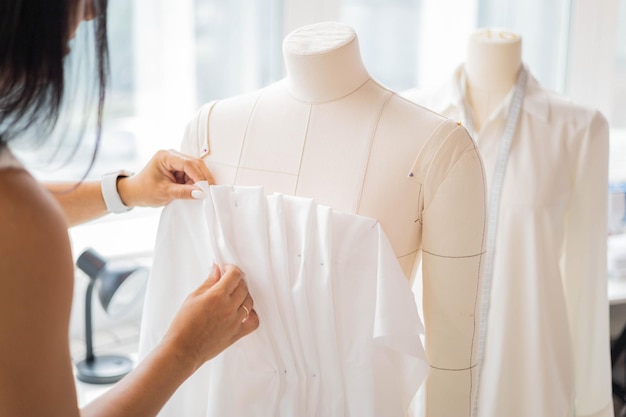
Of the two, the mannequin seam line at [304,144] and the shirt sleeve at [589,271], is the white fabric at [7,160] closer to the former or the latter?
the mannequin seam line at [304,144]

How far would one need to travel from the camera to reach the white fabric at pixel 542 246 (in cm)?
181

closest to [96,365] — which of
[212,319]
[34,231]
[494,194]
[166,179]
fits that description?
[166,179]

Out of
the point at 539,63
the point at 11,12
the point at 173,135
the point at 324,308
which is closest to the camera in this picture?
the point at 11,12

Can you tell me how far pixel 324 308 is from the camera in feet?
3.77

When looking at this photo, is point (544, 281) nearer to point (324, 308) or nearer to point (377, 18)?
point (324, 308)

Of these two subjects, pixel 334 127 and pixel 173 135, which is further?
pixel 173 135

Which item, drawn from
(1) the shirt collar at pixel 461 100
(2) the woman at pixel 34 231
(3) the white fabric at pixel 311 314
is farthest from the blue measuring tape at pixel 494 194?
(2) the woman at pixel 34 231

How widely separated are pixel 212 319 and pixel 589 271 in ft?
3.84

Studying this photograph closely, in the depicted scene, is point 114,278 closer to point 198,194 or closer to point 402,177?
point 198,194

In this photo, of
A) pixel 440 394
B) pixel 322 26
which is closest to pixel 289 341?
pixel 440 394

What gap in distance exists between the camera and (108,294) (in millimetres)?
1892

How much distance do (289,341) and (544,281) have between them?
88 centimetres

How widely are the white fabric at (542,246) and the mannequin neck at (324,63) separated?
71 centimetres

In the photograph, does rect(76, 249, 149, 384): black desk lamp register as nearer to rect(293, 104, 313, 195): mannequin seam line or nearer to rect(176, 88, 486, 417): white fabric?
rect(176, 88, 486, 417): white fabric
